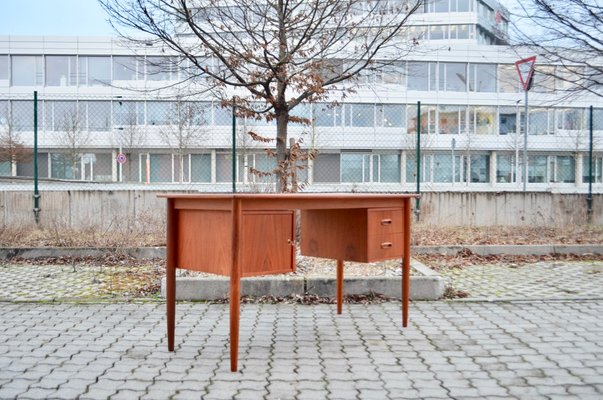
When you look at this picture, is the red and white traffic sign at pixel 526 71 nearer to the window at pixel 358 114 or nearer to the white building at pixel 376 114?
the white building at pixel 376 114

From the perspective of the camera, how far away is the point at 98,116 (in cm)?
3419

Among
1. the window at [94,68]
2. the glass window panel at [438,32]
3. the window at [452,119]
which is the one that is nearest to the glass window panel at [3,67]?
the window at [94,68]

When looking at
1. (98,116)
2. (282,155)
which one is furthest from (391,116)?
(282,155)

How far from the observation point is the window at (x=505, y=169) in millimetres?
32531

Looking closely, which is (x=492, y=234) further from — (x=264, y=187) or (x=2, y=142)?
(x=2, y=142)

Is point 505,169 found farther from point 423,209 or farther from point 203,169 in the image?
point 423,209

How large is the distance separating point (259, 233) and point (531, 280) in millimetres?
4297

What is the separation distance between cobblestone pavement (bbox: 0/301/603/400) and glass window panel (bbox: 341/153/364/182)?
752 cm

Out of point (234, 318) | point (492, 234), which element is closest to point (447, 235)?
point (492, 234)

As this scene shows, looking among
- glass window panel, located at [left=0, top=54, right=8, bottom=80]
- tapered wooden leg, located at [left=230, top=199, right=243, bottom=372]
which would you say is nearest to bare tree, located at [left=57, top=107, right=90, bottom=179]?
glass window panel, located at [left=0, top=54, right=8, bottom=80]

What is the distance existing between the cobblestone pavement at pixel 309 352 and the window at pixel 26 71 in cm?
3672

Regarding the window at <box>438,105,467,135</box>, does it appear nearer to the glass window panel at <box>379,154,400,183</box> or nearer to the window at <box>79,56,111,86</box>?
the window at <box>79,56,111,86</box>

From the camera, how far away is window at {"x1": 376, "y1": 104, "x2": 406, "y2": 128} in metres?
28.5

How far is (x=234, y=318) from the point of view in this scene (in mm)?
3482
